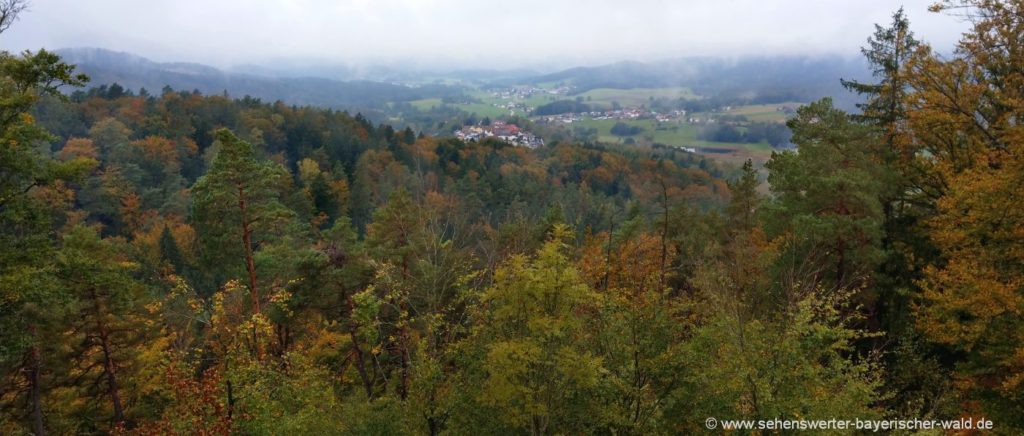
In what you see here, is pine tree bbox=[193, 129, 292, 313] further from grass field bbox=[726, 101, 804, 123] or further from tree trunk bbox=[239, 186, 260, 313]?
grass field bbox=[726, 101, 804, 123]

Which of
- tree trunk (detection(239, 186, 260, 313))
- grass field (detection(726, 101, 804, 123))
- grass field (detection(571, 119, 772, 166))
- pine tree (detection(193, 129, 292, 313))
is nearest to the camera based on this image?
pine tree (detection(193, 129, 292, 313))

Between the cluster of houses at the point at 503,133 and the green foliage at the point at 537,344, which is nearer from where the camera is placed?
the green foliage at the point at 537,344

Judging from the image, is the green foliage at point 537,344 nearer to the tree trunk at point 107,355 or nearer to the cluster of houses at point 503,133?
the tree trunk at point 107,355

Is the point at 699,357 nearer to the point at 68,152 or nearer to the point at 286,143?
the point at 68,152

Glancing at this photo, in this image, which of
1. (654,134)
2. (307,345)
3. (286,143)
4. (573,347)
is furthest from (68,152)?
(654,134)

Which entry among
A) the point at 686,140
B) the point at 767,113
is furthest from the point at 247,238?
the point at 767,113

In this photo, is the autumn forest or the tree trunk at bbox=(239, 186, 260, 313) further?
the tree trunk at bbox=(239, 186, 260, 313)

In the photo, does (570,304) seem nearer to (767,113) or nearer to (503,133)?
(503,133)

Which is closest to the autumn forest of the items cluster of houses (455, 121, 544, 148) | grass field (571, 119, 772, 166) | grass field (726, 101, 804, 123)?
grass field (571, 119, 772, 166)

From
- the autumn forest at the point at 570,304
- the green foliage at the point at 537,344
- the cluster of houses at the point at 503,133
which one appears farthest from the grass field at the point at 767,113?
the green foliage at the point at 537,344
